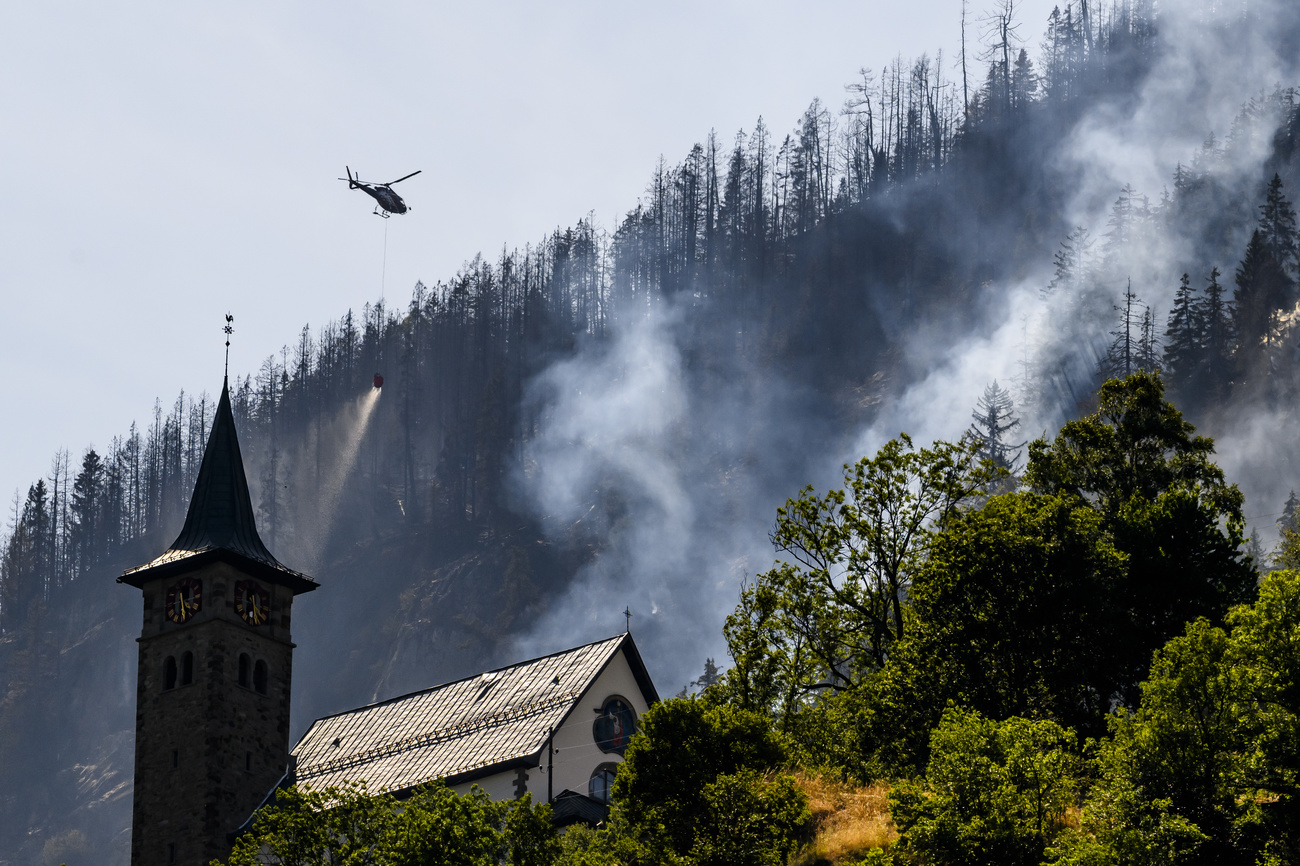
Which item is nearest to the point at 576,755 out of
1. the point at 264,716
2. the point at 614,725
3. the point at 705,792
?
the point at 614,725

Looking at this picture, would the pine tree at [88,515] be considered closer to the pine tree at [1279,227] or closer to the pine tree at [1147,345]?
the pine tree at [1147,345]

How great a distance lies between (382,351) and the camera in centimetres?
18525

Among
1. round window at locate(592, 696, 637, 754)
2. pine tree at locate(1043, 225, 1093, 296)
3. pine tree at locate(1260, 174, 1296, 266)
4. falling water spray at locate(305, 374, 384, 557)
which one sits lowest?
round window at locate(592, 696, 637, 754)

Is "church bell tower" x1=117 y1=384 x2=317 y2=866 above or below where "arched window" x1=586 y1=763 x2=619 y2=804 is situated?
above

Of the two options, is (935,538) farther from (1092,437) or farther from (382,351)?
(382,351)

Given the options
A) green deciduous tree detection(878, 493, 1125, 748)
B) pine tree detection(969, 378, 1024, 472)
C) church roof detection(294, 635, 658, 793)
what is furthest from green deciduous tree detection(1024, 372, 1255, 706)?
pine tree detection(969, 378, 1024, 472)

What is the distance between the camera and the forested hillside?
438 ft

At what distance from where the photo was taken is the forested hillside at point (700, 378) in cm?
13362

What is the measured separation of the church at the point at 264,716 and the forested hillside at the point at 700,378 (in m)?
67.3

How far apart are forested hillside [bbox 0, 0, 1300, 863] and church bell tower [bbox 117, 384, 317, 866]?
67368 mm

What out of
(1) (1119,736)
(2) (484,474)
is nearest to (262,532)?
(2) (484,474)

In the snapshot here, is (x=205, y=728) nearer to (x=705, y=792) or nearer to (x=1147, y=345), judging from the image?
(x=705, y=792)

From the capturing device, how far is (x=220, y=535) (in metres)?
62.2

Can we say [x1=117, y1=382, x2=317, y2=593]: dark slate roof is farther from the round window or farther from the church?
the round window
